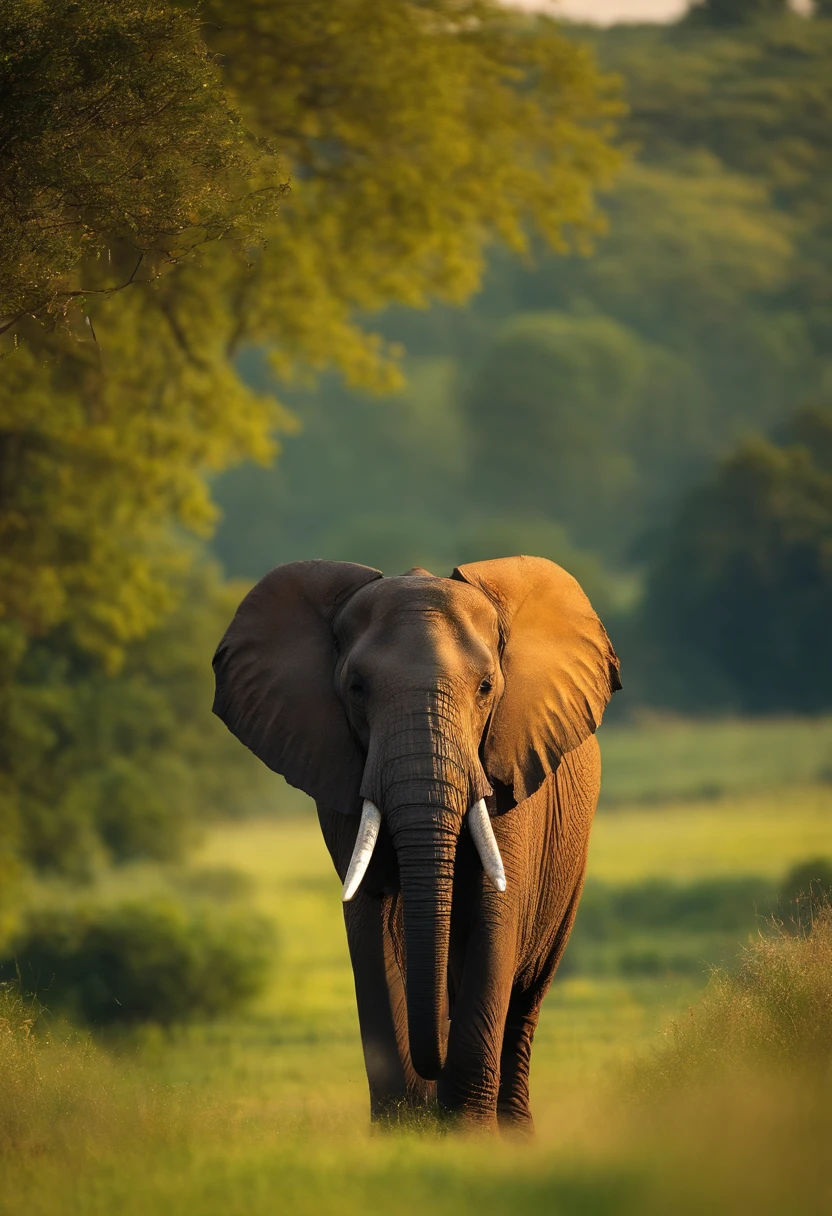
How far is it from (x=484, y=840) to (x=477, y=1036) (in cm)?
105

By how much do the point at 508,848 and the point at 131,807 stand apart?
26.3 m

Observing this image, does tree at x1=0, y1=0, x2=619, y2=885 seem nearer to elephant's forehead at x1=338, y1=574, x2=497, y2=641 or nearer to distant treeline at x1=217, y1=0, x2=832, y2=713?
elephant's forehead at x1=338, y1=574, x2=497, y2=641

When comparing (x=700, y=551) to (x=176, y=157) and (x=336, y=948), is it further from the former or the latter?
(x=176, y=157)

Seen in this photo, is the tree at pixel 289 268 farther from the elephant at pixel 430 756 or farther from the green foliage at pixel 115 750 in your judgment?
the elephant at pixel 430 756

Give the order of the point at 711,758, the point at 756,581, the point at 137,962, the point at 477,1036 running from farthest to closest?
1. the point at 711,758
2. the point at 756,581
3. the point at 137,962
4. the point at 477,1036

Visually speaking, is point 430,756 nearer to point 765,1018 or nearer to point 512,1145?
point 512,1145

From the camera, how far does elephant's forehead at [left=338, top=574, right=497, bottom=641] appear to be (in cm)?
920

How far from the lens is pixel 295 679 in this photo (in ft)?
32.9

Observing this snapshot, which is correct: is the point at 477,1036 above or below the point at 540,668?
below

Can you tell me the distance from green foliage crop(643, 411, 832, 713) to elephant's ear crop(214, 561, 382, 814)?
51452 millimetres

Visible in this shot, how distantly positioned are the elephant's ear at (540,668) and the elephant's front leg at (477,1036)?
0.82 metres

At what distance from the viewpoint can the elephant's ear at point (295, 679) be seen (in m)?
9.62

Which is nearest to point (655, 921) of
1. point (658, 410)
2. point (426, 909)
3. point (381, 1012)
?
point (381, 1012)

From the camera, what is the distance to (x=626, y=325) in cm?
11912
